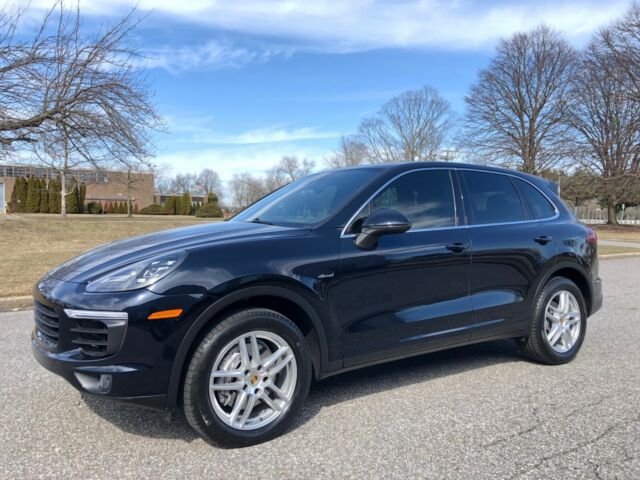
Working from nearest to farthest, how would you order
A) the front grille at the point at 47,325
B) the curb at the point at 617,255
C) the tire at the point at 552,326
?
the front grille at the point at 47,325 < the tire at the point at 552,326 < the curb at the point at 617,255

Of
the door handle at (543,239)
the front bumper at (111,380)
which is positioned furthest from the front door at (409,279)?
A: the front bumper at (111,380)

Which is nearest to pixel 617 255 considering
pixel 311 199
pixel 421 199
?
pixel 421 199

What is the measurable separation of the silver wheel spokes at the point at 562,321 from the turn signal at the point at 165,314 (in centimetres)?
332

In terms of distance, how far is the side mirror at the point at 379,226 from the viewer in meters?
3.41

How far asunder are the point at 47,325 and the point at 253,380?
128cm

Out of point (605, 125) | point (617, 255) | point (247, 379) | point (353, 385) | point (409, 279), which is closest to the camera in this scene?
point (247, 379)

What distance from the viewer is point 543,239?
4574 mm

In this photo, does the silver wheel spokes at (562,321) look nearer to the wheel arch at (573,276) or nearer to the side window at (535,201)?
the wheel arch at (573,276)

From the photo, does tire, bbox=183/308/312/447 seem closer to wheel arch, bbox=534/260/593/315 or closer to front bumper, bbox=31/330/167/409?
front bumper, bbox=31/330/167/409

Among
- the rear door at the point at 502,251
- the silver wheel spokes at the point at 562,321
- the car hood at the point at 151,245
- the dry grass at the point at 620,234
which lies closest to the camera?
the car hood at the point at 151,245

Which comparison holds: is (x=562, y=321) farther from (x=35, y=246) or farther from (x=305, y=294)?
(x=35, y=246)

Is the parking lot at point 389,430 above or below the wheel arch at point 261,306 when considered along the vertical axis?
below

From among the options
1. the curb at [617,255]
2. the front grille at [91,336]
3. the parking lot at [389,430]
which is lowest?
the parking lot at [389,430]

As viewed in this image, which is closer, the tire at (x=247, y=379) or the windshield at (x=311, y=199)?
the tire at (x=247, y=379)
